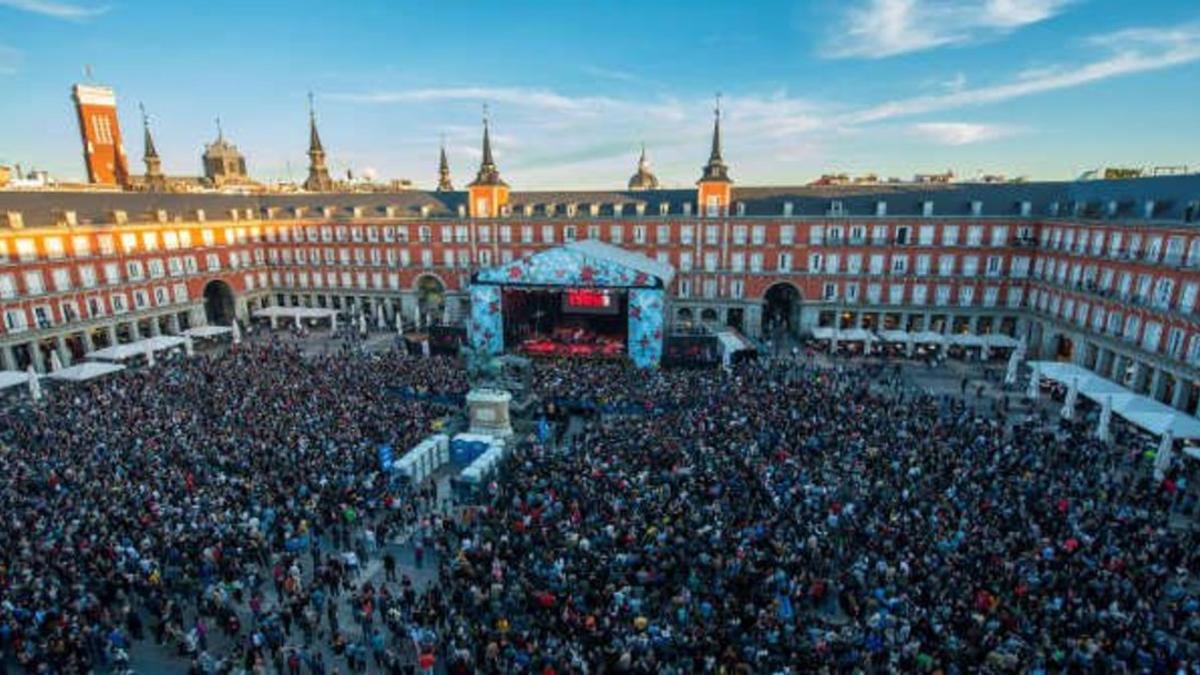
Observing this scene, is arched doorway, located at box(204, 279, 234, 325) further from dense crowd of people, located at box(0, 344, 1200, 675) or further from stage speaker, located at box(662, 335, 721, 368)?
stage speaker, located at box(662, 335, 721, 368)

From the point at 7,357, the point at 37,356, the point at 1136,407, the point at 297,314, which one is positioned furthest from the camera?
the point at 297,314

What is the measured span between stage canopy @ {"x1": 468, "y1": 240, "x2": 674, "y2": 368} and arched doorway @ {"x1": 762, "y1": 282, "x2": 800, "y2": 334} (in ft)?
51.3

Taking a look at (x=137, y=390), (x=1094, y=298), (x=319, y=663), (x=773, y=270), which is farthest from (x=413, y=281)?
(x=1094, y=298)

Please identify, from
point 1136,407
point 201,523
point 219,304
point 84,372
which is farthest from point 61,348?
point 1136,407

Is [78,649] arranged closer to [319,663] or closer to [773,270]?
[319,663]

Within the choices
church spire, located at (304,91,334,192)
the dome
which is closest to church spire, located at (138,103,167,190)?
church spire, located at (304,91,334,192)

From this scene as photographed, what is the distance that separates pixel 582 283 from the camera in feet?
145

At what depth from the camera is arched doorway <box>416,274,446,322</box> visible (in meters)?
62.3

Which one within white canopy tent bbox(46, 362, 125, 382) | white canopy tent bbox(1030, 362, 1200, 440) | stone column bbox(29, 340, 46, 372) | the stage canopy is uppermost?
the stage canopy

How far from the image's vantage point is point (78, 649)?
51.1 feet

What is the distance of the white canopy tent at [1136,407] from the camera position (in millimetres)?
25797

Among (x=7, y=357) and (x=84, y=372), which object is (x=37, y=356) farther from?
(x=84, y=372)

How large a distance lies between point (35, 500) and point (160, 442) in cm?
519

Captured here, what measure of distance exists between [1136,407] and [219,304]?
72740 millimetres
